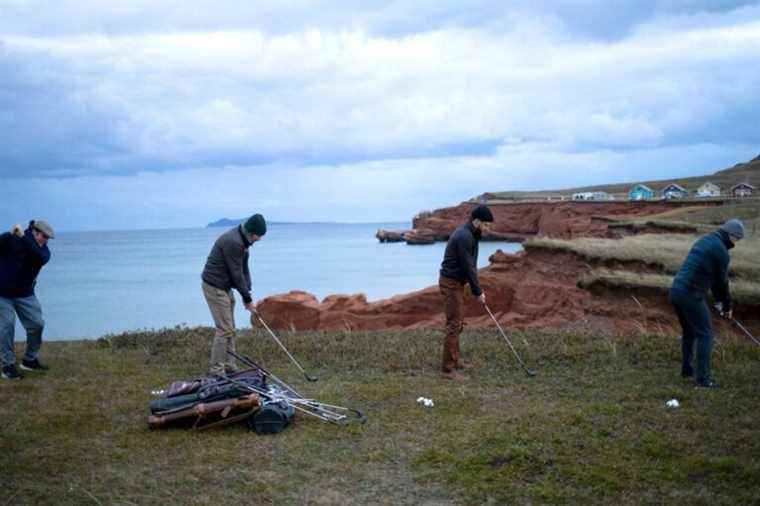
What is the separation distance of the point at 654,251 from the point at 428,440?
44.4 feet

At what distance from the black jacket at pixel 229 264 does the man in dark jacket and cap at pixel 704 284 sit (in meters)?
5.71

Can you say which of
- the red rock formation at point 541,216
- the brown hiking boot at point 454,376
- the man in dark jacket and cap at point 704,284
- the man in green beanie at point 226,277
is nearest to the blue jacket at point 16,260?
the man in green beanie at point 226,277

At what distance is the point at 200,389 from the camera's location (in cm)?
887

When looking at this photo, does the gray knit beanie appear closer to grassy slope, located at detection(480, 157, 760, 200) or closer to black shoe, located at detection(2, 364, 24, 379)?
black shoe, located at detection(2, 364, 24, 379)

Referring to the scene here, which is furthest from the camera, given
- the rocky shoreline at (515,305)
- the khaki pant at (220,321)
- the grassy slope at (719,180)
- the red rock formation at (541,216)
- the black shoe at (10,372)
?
the grassy slope at (719,180)

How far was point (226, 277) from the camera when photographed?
34.3 feet

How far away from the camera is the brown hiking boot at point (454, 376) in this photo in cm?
1076

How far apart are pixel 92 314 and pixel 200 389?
112 feet

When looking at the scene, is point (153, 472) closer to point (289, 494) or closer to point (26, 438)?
point (289, 494)

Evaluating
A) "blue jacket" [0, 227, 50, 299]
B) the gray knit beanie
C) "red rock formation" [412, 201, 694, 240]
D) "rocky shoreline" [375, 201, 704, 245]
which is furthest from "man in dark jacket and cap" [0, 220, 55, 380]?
"red rock formation" [412, 201, 694, 240]

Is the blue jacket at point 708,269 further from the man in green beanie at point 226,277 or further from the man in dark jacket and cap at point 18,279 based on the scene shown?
the man in dark jacket and cap at point 18,279

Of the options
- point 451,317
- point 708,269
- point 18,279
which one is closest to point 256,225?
point 451,317

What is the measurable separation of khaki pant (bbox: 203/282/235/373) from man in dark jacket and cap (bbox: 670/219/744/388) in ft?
19.5

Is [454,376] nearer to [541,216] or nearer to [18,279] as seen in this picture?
[18,279]
